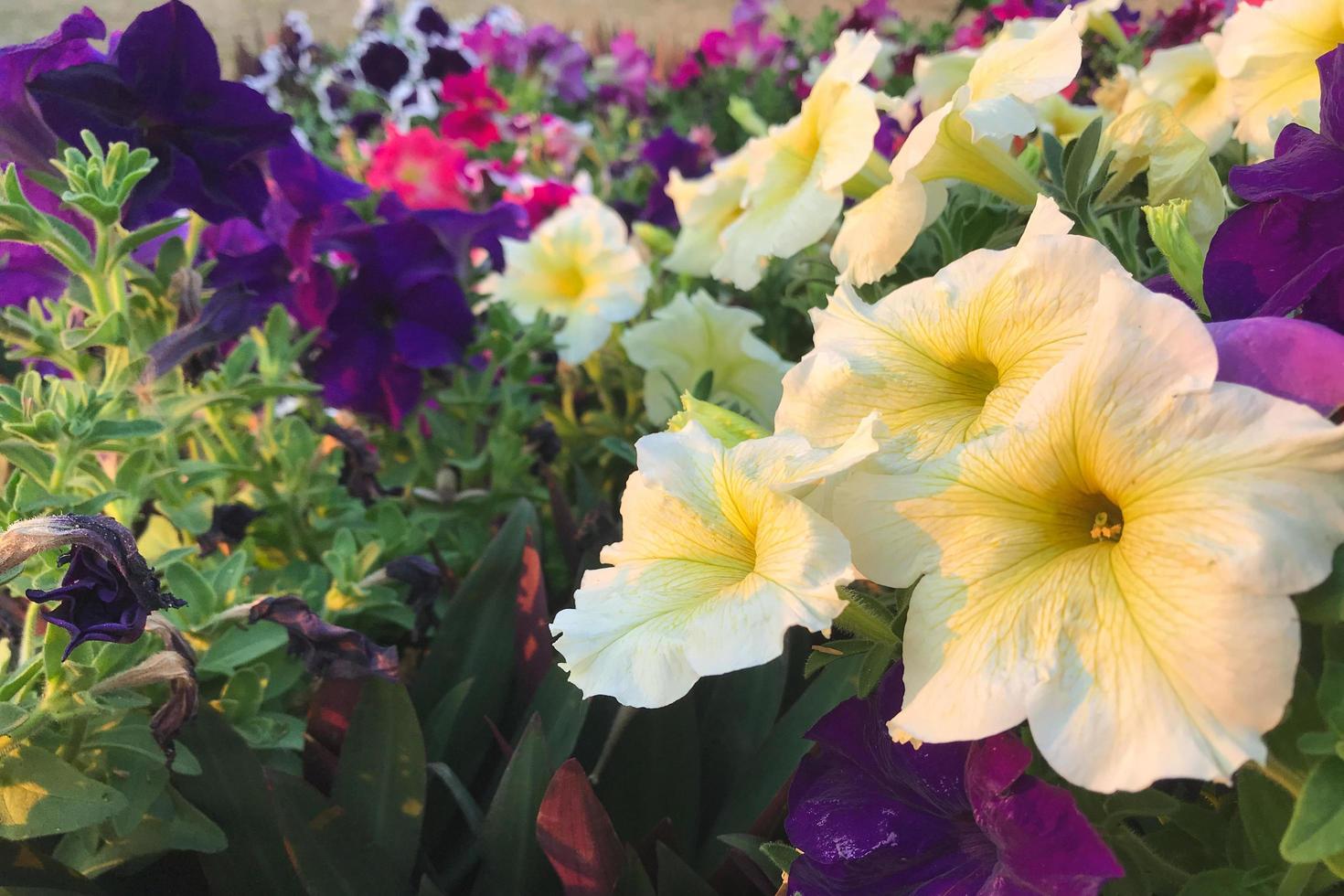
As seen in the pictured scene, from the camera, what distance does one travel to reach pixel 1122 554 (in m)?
0.39

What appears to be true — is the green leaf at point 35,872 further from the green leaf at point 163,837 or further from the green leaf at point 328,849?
the green leaf at point 328,849

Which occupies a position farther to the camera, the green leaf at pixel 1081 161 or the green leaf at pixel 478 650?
the green leaf at pixel 478 650

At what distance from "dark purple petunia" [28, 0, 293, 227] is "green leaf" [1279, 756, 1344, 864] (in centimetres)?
86

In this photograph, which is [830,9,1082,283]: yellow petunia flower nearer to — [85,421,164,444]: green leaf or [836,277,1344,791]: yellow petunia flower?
[836,277,1344,791]: yellow petunia flower

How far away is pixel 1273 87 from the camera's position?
0.78 metres

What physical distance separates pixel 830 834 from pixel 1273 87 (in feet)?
2.19

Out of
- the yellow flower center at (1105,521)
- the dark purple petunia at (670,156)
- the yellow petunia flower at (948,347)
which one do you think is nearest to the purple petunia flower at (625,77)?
the dark purple petunia at (670,156)

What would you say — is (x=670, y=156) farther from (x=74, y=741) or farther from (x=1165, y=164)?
(x=74, y=741)

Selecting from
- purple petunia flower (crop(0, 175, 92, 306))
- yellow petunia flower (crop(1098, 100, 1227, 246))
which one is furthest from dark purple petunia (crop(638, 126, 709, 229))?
yellow petunia flower (crop(1098, 100, 1227, 246))

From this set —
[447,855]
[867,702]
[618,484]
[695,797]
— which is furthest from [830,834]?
[618,484]

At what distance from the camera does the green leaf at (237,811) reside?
70cm

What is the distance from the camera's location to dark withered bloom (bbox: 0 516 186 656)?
1.76ft

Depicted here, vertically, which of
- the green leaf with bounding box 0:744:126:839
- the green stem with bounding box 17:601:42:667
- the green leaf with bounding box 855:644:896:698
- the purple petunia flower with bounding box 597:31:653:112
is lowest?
the purple petunia flower with bounding box 597:31:653:112

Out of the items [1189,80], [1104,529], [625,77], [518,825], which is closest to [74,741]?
[518,825]
